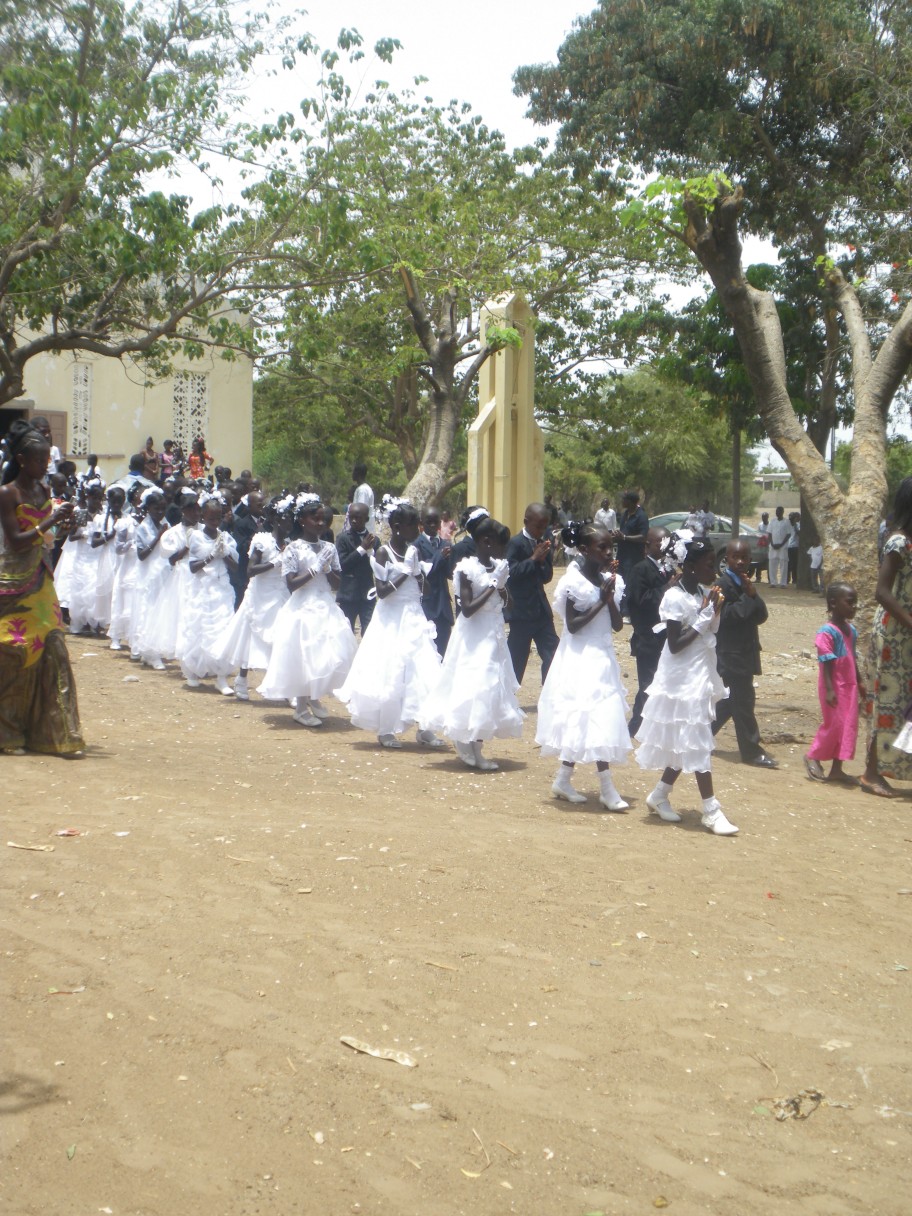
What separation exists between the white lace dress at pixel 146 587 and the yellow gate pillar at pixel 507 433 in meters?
6.82

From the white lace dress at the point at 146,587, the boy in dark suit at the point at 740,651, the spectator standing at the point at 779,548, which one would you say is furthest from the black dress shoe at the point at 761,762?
the spectator standing at the point at 779,548

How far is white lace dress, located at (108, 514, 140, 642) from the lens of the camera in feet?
47.2

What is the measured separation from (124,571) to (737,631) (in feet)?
25.7

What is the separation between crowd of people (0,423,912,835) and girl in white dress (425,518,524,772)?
1 cm

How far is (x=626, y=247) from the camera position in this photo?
86.9 feet

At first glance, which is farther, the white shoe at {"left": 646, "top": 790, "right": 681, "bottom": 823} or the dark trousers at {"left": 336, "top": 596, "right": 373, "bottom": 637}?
the dark trousers at {"left": 336, "top": 596, "right": 373, "bottom": 637}

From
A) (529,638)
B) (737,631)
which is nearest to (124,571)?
(529,638)

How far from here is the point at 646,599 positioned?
9805mm

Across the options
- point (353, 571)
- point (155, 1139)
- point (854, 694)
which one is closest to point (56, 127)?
point (353, 571)

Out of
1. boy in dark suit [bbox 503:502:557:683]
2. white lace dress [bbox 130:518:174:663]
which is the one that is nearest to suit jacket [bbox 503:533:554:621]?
boy in dark suit [bbox 503:502:557:683]

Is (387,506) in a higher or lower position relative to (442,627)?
higher

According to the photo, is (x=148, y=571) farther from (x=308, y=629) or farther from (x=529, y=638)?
(x=529, y=638)

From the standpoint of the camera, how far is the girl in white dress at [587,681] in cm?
747

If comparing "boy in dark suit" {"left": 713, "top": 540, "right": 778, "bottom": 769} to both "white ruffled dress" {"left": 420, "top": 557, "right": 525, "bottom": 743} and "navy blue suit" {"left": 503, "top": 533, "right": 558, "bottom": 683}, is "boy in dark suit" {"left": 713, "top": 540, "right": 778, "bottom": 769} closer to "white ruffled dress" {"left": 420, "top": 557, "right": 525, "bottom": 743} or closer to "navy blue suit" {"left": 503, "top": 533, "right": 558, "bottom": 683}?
"navy blue suit" {"left": 503, "top": 533, "right": 558, "bottom": 683}
